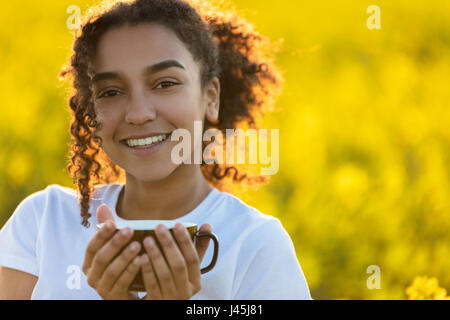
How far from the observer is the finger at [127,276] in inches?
64.6

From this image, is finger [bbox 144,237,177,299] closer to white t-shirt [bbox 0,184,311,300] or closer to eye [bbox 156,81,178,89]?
white t-shirt [bbox 0,184,311,300]

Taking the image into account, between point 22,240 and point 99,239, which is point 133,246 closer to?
point 99,239

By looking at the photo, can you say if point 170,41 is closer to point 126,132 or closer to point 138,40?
point 138,40

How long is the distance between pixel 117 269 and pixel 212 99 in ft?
2.64

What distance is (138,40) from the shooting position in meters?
2.00

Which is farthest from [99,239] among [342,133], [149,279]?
[342,133]

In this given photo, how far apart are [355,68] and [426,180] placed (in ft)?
2.38

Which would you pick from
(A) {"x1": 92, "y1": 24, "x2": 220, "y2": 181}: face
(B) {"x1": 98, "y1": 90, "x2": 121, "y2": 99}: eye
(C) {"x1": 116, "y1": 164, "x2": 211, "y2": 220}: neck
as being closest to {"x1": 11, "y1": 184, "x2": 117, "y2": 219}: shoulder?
(C) {"x1": 116, "y1": 164, "x2": 211, "y2": 220}: neck

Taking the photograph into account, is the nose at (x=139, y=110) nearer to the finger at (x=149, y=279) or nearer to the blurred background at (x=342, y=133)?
the finger at (x=149, y=279)

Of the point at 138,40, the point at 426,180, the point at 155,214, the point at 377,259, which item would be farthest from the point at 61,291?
the point at 426,180

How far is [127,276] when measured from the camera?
1.66 meters

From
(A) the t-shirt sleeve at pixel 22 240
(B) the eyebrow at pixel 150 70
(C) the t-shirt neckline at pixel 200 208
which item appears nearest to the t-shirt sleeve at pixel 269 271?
(C) the t-shirt neckline at pixel 200 208

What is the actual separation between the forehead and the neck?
0.33 meters

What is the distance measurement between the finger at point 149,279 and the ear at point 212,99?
71 cm
